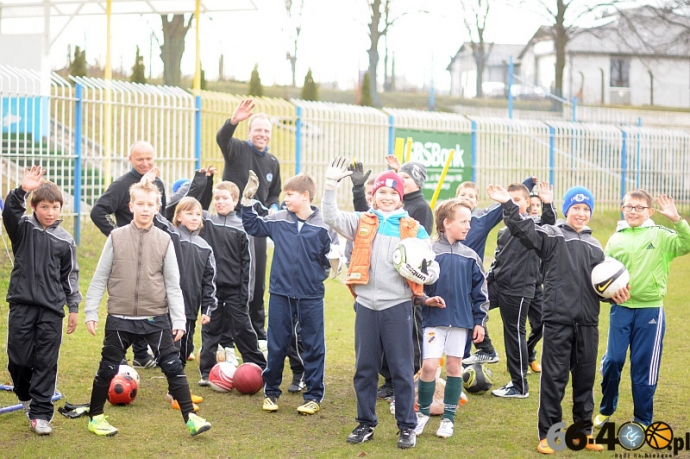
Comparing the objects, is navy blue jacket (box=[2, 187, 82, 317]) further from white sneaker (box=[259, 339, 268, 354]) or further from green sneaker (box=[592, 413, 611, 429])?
green sneaker (box=[592, 413, 611, 429])

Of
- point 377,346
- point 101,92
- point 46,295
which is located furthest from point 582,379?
point 101,92

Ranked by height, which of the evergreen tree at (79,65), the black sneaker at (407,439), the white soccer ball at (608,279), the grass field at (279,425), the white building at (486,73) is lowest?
the grass field at (279,425)

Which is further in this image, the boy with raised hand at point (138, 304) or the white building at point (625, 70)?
the white building at point (625, 70)

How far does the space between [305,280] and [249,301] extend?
1221 millimetres

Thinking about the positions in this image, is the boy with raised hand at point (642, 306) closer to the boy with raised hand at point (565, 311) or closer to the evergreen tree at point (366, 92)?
the boy with raised hand at point (565, 311)

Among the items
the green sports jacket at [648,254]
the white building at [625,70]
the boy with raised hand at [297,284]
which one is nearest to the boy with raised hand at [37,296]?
the boy with raised hand at [297,284]

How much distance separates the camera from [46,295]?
20.2 feet

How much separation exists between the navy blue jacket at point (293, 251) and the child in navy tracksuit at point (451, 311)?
98 cm

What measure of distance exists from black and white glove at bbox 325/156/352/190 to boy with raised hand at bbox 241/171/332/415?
2.92 ft

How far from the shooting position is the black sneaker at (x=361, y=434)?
6.17 meters

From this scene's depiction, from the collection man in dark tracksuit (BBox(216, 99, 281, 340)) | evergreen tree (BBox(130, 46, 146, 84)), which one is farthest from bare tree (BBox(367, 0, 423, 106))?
man in dark tracksuit (BBox(216, 99, 281, 340))

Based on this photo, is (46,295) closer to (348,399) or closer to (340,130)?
(348,399)

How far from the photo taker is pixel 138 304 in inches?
→ 239

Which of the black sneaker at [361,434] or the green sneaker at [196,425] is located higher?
the green sneaker at [196,425]
